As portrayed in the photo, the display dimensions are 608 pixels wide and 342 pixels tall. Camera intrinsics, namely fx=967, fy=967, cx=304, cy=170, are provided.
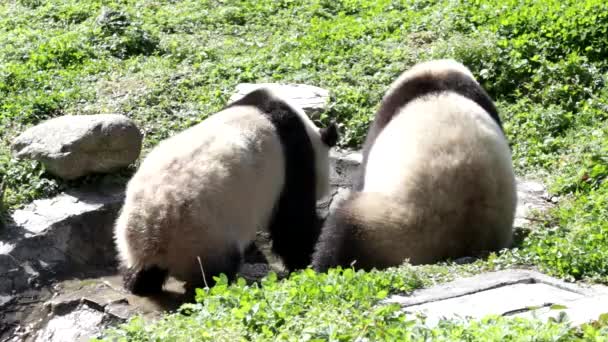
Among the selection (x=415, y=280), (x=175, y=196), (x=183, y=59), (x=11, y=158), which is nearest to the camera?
(x=415, y=280)

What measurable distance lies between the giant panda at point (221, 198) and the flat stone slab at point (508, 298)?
1.71m

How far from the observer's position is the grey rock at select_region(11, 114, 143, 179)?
7766mm

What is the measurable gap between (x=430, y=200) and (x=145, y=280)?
6.39ft

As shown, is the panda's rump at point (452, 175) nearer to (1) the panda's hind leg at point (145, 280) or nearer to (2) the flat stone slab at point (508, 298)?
(2) the flat stone slab at point (508, 298)

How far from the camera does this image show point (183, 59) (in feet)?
35.1

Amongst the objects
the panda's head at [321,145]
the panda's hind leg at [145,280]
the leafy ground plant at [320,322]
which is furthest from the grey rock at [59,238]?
the leafy ground plant at [320,322]

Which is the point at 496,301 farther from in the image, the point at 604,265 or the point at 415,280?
the point at 604,265

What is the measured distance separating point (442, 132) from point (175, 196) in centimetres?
189

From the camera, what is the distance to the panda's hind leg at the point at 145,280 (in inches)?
249

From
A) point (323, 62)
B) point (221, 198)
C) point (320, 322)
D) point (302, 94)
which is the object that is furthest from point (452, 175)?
point (323, 62)

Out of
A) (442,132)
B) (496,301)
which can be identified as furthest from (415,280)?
(442,132)

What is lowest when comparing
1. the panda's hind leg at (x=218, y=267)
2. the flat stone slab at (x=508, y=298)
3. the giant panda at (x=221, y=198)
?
the panda's hind leg at (x=218, y=267)

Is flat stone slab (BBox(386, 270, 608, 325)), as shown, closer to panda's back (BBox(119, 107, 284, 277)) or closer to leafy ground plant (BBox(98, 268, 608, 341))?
leafy ground plant (BBox(98, 268, 608, 341))

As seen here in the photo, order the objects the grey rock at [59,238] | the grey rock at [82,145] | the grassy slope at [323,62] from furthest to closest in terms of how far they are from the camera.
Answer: the grassy slope at [323,62] → the grey rock at [82,145] → the grey rock at [59,238]
